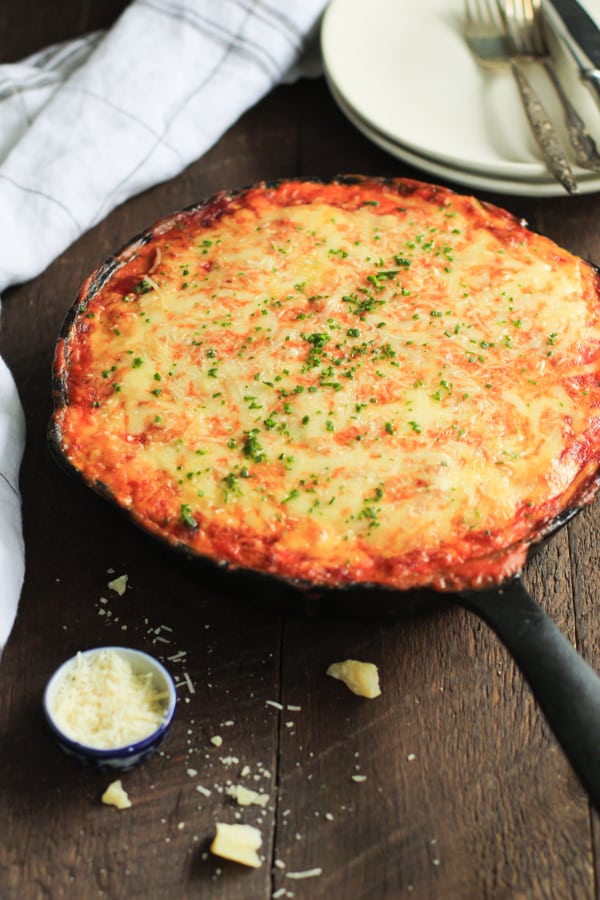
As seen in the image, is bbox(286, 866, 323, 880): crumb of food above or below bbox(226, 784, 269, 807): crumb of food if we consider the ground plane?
below

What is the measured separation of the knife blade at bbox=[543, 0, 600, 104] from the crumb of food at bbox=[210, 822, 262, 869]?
2.54 metres

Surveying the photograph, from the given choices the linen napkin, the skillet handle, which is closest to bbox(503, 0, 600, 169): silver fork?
the linen napkin

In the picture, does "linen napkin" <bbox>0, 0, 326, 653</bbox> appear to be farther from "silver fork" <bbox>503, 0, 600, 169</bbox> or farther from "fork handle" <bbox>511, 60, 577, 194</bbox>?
"fork handle" <bbox>511, 60, 577, 194</bbox>

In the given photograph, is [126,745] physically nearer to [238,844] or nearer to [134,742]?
[134,742]

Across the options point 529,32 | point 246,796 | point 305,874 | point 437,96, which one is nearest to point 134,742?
point 246,796

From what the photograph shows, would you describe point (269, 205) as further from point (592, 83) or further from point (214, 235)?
point (592, 83)

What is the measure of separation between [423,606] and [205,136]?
2.09m

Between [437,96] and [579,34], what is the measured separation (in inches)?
19.8

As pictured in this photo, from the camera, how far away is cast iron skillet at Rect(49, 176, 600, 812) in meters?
2.03

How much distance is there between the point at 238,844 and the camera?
86.3 inches

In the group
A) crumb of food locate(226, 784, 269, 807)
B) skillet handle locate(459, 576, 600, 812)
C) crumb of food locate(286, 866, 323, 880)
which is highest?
skillet handle locate(459, 576, 600, 812)

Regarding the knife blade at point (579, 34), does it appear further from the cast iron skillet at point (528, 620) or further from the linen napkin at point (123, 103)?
the cast iron skillet at point (528, 620)

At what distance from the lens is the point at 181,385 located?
2672 mm

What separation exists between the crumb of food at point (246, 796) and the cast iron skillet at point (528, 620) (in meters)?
0.40
